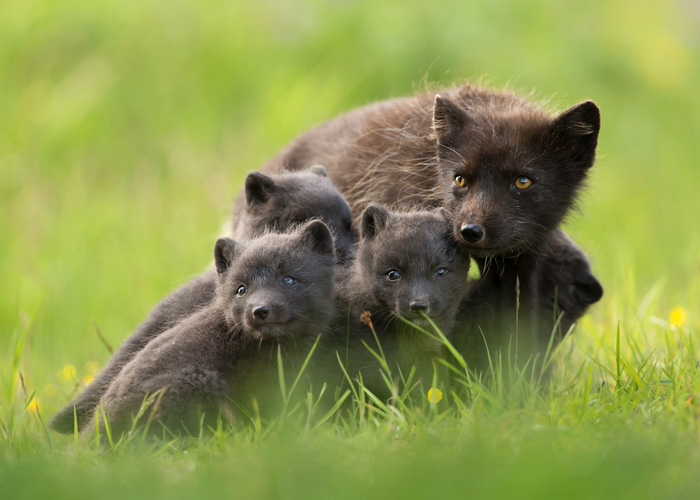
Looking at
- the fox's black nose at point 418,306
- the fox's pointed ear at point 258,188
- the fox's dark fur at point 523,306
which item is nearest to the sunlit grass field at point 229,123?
the fox's dark fur at point 523,306

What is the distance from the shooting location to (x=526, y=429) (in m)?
4.83

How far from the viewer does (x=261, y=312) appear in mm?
5574

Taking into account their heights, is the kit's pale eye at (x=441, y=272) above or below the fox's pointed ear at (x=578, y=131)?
below

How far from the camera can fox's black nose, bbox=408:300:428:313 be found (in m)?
5.63

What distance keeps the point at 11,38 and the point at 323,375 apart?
1013cm

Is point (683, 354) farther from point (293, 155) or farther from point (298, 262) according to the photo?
point (293, 155)

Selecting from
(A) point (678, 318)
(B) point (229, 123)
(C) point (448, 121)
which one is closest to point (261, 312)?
(C) point (448, 121)

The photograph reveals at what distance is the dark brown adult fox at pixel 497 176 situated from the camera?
627 centimetres

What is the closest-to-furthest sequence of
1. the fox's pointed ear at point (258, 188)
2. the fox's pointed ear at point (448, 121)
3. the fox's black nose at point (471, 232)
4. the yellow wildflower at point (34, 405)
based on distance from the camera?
the fox's black nose at point (471, 232) < the yellow wildflower at point (34, 405) < the fox's pointed ear at point (448, 121) < the fox's pointed ear at point (258, 188)

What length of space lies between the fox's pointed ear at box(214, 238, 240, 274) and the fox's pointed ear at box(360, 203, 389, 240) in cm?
87

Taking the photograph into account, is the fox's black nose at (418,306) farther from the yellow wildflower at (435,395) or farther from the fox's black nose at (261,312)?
the fox's black nose at (261,312)

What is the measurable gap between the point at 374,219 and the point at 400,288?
0.50 meters

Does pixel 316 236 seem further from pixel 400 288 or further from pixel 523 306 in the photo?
pixel 523 306

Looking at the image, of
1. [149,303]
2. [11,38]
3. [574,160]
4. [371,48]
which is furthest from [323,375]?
[11,38]
